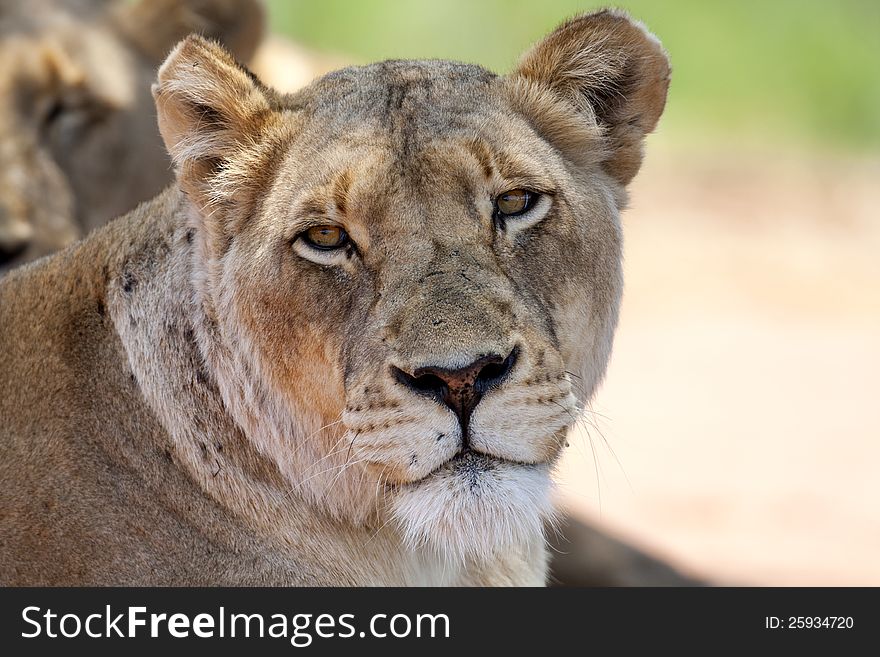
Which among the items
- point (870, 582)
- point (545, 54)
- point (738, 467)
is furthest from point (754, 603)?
point (738, 467)

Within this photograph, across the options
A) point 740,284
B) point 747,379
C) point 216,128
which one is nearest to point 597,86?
point 216,128

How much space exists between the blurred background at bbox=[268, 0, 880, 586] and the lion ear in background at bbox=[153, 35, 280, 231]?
14.1 ft

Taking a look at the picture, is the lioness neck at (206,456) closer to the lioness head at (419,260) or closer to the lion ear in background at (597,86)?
the lioness head at (419,260)

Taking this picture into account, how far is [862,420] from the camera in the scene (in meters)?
12.4

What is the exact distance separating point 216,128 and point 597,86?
1147 mm

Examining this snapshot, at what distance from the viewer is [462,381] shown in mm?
3271

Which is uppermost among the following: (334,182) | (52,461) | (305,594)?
(334,182)

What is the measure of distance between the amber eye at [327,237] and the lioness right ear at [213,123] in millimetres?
312

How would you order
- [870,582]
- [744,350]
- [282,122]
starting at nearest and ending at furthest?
[282,122] → [870,582] → [744,350]

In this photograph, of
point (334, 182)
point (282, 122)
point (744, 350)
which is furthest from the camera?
point (744, 350)

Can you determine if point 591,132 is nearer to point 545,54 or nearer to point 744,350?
point 545,54

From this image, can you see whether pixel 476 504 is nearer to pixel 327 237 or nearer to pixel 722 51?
pixel 327 237

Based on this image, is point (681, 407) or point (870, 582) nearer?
point (870, 582)

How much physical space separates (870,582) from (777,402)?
210 inches
